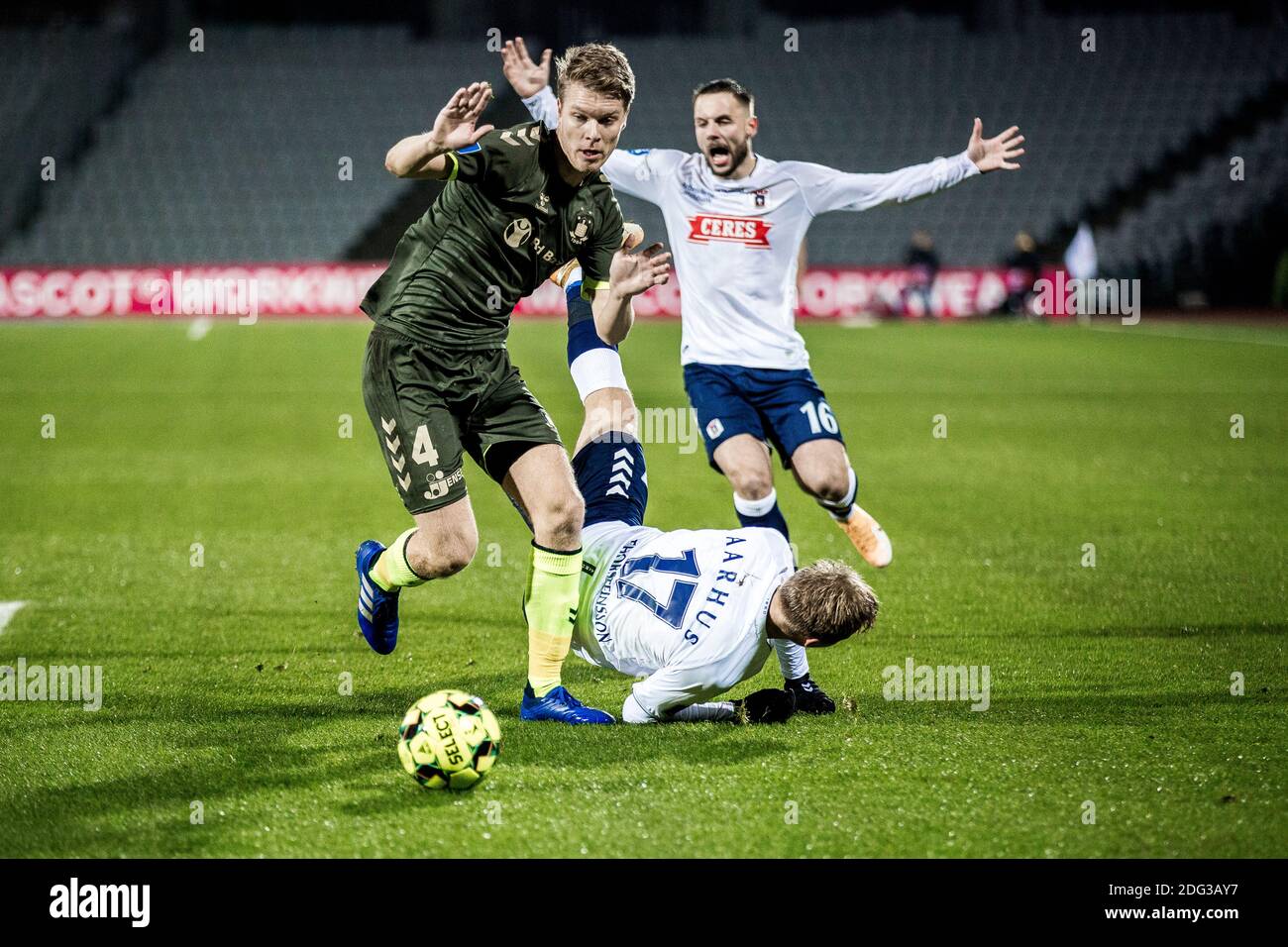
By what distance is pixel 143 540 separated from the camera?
970 cm

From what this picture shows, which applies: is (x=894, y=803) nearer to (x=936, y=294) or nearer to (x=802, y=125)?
(x=936, y=294)

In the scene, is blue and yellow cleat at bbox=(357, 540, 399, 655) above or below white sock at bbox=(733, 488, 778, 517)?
below

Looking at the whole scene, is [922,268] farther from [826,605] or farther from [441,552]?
A: [826,605]

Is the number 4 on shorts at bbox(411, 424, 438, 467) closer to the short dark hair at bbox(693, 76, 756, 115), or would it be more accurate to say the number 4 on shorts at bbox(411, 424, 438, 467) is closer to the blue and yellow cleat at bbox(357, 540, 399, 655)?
the blue and yellow cleat at bbox(357, 540, 399, 655)

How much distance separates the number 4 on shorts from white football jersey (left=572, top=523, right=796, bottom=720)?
781 millimetres

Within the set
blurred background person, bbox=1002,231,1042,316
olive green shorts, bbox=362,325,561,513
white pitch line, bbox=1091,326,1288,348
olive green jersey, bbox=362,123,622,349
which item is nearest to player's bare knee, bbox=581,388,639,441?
olive green shorts, bbox=362,325,561,513

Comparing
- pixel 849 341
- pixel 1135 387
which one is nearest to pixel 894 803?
pixel 1135 387

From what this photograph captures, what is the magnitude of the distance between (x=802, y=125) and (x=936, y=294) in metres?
7.64

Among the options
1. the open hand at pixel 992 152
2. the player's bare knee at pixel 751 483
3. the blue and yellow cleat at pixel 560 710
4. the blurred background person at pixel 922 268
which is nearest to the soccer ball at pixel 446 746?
the blue and yellow cleat at pixel 560 710

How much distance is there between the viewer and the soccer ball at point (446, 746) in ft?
15.8

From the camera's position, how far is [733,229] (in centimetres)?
770

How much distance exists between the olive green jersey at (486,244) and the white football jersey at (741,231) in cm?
192

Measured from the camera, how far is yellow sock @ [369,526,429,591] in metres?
6.00

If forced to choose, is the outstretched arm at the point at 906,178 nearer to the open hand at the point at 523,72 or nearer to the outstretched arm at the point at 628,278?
the open hand at the point at 523,72
